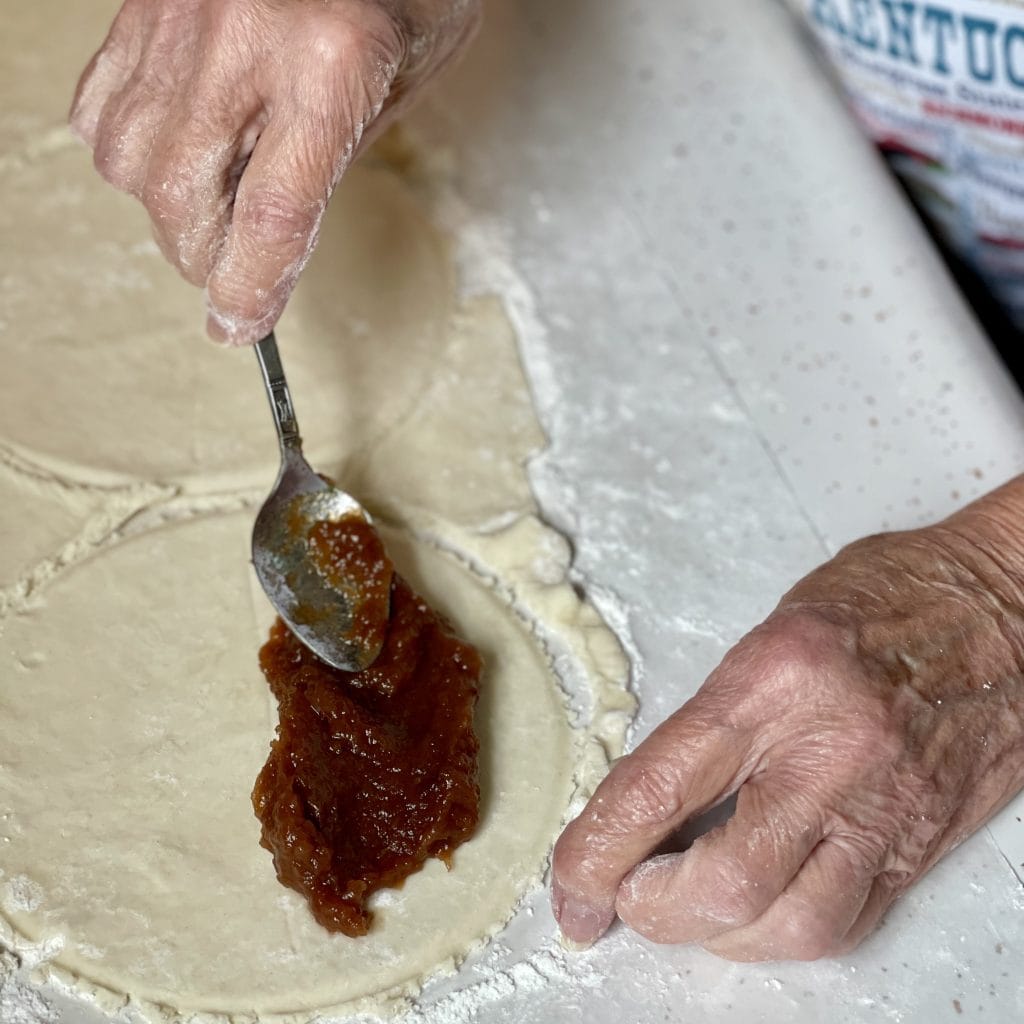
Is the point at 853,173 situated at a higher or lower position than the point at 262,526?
→ higher

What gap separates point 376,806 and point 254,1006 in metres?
0.23

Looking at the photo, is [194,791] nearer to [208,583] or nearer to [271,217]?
[208,583]

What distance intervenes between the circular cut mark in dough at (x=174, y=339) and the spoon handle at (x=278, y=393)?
219mm

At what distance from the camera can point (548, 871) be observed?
136cm

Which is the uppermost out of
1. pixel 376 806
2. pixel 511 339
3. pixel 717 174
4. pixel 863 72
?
pixel 863 72

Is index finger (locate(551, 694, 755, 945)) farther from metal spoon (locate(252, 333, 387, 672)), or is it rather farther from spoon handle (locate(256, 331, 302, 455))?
spoon handle (locate(256, 331, 302, 455))

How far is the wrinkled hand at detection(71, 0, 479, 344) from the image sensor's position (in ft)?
4.12

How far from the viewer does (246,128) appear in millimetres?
1296

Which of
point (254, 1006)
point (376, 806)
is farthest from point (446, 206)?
point (254, 1006)

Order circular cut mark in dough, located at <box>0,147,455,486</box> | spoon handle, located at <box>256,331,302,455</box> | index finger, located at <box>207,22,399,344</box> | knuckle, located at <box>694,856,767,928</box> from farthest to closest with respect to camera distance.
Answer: circular cut mark in dough, located at <box>0,147,455,486</box>, spoon handle, located at <box>256,331,302,455</box>, index finger, located at <box>207,22,399,344</box>, knuckle, located at <box>694,856,767,928</box>

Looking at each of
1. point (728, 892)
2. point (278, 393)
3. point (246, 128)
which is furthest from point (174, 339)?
point (728, 892)

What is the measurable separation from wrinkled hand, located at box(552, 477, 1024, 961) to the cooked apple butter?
0.16m

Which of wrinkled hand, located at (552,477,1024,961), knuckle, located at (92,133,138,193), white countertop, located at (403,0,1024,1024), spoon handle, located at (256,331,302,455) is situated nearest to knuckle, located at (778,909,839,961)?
wrinkled hand, located at (552,477,1024,961)

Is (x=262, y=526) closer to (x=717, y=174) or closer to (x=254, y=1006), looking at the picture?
(x=254, y=1006)
